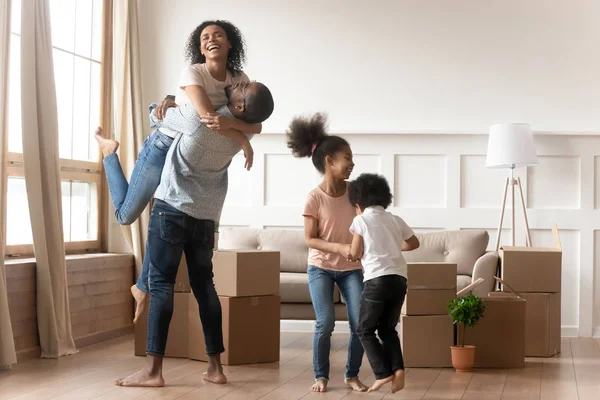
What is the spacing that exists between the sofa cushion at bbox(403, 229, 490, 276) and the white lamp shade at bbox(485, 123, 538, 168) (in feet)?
1.72

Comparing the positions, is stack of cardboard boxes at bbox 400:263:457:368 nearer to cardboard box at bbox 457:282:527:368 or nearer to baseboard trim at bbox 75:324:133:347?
cardboard box at bbox 457:282:527:368

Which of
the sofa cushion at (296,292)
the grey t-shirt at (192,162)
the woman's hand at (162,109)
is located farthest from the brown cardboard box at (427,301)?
the woman's hand at (162,109)

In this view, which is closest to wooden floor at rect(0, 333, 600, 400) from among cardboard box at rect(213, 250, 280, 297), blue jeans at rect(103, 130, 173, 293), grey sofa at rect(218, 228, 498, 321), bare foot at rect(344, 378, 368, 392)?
bare foot at rect(344, 378, 368, 392)

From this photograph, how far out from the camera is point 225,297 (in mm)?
4668

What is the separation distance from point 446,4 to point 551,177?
4.99ft

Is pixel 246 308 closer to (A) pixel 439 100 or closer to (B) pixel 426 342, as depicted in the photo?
(B) pixel 426 342

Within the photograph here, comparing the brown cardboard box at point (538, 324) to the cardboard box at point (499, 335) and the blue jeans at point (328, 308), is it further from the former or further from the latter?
the blue jeans at point (328, 308)

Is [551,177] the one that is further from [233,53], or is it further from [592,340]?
[233,53]

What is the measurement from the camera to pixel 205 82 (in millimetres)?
3727

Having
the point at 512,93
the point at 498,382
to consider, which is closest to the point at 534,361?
the point at 498,382

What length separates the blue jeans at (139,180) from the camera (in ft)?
12.8

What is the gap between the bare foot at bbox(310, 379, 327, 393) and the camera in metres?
3.89

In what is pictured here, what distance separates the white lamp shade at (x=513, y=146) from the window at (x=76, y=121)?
2833 millimetres

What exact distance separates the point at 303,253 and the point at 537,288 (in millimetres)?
1704
